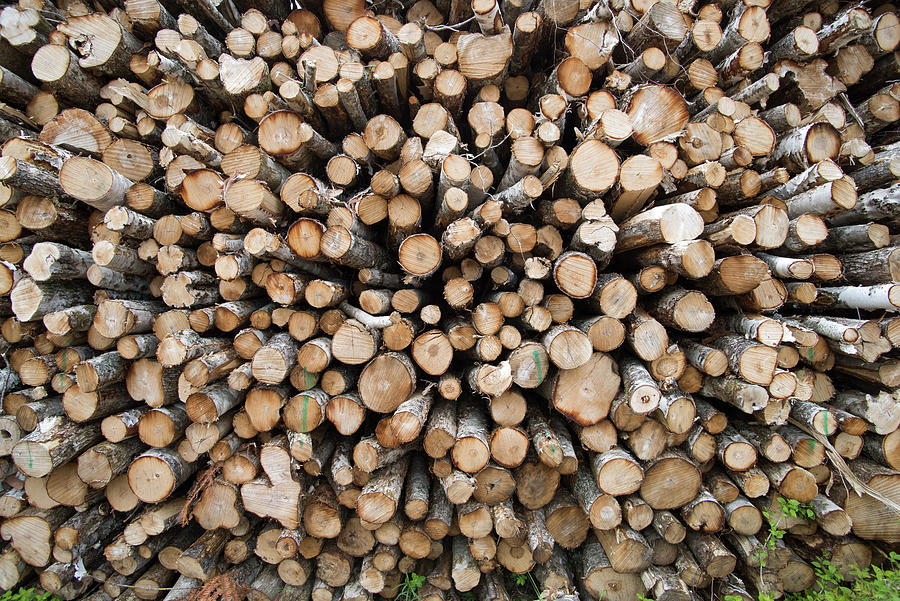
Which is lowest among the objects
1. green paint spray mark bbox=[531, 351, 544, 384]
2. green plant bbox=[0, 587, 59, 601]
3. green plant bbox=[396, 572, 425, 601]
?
green plant bbox=[0, 587, 59, 601]

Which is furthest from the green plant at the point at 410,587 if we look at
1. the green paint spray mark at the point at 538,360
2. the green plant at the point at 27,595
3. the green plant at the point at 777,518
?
the green plant at the point at 27,595

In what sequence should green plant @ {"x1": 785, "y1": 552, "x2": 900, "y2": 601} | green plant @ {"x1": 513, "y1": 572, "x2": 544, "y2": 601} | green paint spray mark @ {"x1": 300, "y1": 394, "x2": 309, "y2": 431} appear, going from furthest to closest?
green plant @ {"x1": 513, "y1": 572, "x2": 544, "y2": 601}, green paint spray mark @ {"x1": 300, "y1": 394, "x2": 309, "y2": 431}, green plant @ {"x1": 785, "y1": 552, "x2": 900, "y2": 601}

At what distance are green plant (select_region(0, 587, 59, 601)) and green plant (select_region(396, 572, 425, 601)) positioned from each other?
7.10 feet

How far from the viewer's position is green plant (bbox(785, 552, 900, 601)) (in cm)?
246

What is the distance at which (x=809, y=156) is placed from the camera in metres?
3.04

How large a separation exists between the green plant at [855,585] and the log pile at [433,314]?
0.37ft

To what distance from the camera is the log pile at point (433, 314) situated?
2.58m

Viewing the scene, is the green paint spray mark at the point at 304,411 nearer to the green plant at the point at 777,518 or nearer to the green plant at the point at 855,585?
the green plant at the point at 777,518

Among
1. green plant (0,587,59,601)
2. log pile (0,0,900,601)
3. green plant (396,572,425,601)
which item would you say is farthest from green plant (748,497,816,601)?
green plant (0,587,59,601)

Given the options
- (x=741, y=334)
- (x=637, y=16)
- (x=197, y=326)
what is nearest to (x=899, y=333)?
(x=741, y=334)

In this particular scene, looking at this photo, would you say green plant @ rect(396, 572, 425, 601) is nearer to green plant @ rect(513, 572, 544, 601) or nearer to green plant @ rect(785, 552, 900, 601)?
green plant @ rect(513, 572, 544, 601)

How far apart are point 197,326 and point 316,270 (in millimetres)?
741

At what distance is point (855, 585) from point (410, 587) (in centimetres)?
247

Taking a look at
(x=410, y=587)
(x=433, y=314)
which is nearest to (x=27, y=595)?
(x=410, y=587)
